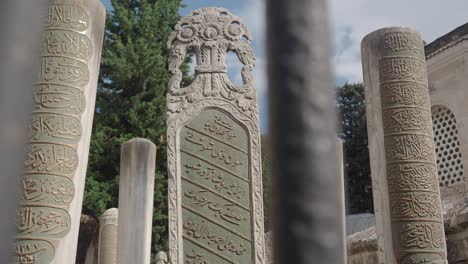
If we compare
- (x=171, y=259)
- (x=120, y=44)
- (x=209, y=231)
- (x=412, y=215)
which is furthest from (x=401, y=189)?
(x=120, y=44)

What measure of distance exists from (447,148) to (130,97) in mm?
8006

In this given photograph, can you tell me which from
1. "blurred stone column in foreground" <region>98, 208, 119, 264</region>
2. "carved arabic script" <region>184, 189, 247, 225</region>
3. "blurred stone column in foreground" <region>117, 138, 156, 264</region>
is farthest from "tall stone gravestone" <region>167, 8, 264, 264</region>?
"blurred stone column in foreground" <region>98, 208, 119, 264</region>

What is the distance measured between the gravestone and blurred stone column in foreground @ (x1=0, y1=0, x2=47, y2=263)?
3494 millimetres

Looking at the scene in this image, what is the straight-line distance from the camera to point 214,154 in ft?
21.3

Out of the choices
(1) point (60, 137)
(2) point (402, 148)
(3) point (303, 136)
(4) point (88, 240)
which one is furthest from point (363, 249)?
(3) point (303, 136)

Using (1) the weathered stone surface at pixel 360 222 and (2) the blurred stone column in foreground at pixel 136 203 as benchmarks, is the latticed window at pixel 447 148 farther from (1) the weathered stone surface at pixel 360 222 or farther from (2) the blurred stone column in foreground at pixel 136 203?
(2) the blurred stone column in foreground at pixel 136 203

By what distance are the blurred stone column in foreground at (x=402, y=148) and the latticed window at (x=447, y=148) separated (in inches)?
302

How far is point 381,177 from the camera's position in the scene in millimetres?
6414

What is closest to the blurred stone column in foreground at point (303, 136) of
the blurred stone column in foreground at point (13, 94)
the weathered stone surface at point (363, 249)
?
the blurred stone column in foreground at point (13, 94)

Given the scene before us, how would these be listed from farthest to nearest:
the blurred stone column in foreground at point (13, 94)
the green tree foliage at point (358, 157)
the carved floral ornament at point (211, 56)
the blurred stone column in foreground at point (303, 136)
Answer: the green tree foliage at point (358, 157)
the carved floral ornament at point (211, 56)
the blurred stone column in foreground at point (303, 136)
the blurred stone column in foreground at point (13, 94)

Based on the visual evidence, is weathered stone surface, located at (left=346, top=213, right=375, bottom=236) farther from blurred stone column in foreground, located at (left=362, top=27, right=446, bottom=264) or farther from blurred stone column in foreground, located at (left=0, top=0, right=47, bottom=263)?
blurred stone column in foreground, located at (left=0, top=0, right=47, bottom=263)

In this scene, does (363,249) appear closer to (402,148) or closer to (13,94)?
(402,148)

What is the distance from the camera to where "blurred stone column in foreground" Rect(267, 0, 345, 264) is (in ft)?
3.46

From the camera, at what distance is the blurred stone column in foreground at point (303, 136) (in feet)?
3.46
